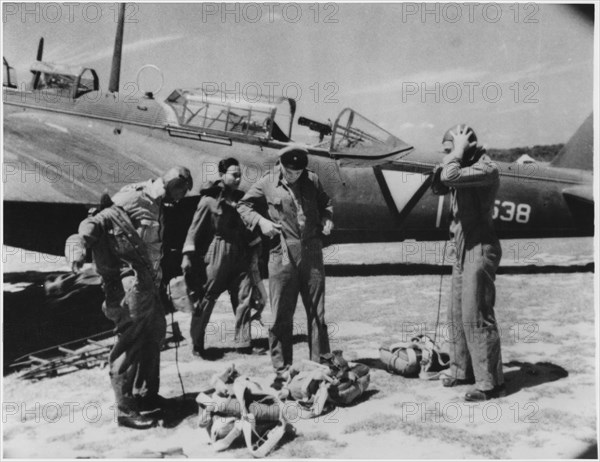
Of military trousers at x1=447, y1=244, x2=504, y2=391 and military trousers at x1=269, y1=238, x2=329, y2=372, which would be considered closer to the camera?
military trousers at x1=447, y1=244, x2=504, y2=391

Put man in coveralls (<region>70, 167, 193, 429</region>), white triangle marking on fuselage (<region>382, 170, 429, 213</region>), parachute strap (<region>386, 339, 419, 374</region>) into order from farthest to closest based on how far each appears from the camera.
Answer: white triangle marking on fuselage (<region>382, 170, 429, 213</region>)
parachute strap (<region>386, 339, 419, 374</region>)
man in coveralls (<region>70, 167, 193, 429</region>)

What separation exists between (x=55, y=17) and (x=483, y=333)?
5.80 m

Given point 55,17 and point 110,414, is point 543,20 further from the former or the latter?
point 110,414

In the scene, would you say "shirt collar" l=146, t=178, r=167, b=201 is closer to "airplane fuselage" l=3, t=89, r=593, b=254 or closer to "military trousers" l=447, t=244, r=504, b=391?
"military trousers" l=447, t=244, r=504, b=391

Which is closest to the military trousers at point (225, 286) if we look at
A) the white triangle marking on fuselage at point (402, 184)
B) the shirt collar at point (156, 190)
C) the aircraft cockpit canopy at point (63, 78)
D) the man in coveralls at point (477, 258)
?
the shirt collar at point (156, 190)

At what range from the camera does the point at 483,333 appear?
14.4 feet

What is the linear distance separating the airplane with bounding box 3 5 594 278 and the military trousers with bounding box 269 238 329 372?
11.9 ft

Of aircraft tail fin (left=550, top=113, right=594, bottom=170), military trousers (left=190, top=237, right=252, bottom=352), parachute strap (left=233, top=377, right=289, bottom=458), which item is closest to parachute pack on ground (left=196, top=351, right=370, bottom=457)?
parachute strap (left=233, top=377, right=289, bottom=458)

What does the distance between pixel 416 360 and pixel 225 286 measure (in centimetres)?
211

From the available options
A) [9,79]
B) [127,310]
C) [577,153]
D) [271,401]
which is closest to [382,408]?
[271,401]

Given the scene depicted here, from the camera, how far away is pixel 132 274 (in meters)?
3.94

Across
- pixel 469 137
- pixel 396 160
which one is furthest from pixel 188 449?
pixel 396 160

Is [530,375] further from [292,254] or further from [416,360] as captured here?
[292,254]

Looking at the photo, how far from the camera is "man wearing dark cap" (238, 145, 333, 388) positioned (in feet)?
15.5
